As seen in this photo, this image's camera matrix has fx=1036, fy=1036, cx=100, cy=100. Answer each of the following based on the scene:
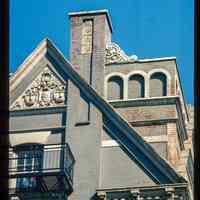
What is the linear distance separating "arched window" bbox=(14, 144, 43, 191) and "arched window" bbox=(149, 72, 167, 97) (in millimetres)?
2809

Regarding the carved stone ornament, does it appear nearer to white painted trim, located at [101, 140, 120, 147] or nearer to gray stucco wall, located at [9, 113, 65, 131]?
gray stucco wall, located at [9, 113, 65, 131]

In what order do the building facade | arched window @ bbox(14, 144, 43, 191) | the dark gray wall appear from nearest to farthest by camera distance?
arched window @ bbox(14, 144, 43, 191), the building facade, the dark gray wall

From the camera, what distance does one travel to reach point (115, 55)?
20.7 m

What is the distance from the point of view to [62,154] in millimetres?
18125

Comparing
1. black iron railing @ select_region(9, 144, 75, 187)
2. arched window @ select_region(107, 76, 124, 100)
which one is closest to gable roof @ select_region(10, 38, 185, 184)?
arched window @ select_region(107, 76, 124, 100)

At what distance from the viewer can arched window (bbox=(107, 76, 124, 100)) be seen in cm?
2006

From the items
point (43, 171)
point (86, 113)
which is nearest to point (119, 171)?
point (86, 113)

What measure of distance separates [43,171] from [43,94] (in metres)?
2.48

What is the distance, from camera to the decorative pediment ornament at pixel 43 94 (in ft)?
63.5

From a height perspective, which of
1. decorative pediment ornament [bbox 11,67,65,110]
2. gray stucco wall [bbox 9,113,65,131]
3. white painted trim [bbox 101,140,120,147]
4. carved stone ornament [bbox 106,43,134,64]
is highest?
carved stone ornament [bbox 106,43,134,64]

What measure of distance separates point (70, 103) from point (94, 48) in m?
1.62

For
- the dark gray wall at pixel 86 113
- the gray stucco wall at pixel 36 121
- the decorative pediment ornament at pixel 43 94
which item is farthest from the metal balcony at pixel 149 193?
the decorative pediment ornament at pixel 43 94

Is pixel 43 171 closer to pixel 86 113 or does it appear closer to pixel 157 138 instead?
pixel 86 113

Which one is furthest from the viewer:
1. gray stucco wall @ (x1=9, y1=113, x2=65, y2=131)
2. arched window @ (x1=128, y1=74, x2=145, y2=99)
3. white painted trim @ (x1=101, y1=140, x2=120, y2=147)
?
arched window @ (x1=128, y1=74, x2=145, y2=99)
